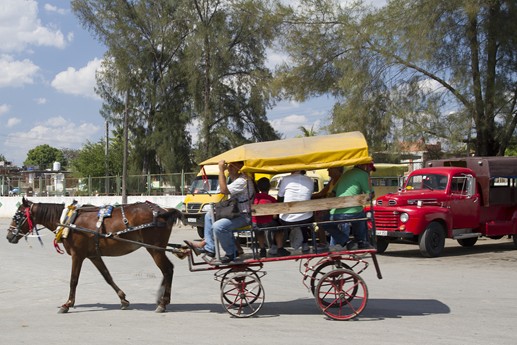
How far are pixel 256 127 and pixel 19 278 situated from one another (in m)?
29.9

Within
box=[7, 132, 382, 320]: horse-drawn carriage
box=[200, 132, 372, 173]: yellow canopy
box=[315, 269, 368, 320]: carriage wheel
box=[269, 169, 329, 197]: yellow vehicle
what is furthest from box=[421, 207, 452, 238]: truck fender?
box=[200, 132, 372, 173]: yellow canopy

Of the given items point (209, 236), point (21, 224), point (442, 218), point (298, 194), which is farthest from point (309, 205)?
point (442, 218)

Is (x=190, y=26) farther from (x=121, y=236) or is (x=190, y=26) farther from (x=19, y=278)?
(x=121, y=236)

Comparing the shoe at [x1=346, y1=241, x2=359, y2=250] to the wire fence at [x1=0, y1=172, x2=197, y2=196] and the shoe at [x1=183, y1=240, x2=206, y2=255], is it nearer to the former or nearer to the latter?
the shoe at [x1=183, y1=240, x2=206, y2=255]

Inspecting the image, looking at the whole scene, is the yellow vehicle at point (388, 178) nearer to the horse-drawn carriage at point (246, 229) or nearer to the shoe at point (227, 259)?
the horse-drawn carriage at point (246, 229)

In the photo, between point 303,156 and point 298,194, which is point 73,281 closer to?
point 298,194

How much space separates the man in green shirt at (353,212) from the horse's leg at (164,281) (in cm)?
248

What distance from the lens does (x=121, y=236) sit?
9.07 meters

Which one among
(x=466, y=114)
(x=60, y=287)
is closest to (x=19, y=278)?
(x=60, y=287)

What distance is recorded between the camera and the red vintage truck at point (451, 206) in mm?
15539

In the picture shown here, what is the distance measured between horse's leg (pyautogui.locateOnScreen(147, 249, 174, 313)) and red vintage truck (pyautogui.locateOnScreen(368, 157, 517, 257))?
26.8 ft

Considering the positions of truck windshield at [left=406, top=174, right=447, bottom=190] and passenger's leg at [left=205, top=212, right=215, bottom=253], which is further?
truck windshield at [left=406, top=174, right=447, bottom=190]

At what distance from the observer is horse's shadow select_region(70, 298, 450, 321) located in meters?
8.55

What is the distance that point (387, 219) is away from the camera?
15797 millimetres
